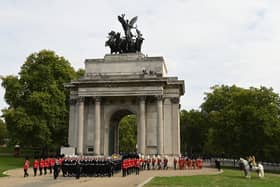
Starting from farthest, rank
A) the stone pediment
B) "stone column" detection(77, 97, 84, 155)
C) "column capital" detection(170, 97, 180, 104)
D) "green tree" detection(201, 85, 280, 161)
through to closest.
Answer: "green tree" detection(201, 85, 280, 161) < the stone pediment < "column capital" detection(170, 97, 180, 104) < "stone column" detection(77, 97, 84, 155)

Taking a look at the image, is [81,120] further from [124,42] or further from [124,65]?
[124,42]

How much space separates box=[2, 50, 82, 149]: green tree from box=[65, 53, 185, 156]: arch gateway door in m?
3.71

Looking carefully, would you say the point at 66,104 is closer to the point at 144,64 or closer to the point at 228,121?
the point at 144,64

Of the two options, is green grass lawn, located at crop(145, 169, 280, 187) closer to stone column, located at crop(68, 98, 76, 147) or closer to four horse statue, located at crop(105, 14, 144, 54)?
stone column, located at crop(68, 98, 76, 147)

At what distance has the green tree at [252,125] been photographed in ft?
141

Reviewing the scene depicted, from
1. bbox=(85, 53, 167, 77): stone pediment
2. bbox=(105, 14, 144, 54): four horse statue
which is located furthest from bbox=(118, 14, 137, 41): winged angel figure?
bbox=(85, 53, 167, 77): stone pediment

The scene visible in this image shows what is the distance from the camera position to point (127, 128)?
3332 inches

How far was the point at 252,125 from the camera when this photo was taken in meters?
43.8

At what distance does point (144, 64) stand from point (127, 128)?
44170 mm

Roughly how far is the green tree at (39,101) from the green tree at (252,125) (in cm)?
2222

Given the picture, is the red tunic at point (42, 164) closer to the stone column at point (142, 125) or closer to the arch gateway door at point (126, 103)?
the arch gateway door at point (126, 103)

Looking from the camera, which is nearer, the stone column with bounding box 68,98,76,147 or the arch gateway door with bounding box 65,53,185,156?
the arch gateway door with bounding box 65,53,185,156

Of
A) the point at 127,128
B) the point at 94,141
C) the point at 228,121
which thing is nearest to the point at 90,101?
the point at 94,141

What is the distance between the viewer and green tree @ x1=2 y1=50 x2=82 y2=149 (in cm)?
4303
